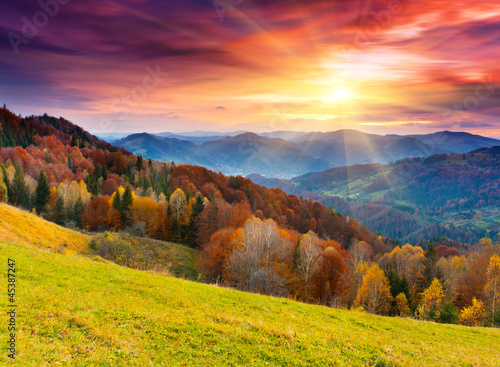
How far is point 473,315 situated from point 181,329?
53373 millimetres

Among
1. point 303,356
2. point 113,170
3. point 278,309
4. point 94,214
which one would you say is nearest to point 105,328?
point 303,356

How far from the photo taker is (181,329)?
A: 517 inches

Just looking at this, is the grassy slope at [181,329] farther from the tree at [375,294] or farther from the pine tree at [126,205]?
the pine tree at [126,205]

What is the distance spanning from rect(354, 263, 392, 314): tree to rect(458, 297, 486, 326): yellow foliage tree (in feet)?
35.7

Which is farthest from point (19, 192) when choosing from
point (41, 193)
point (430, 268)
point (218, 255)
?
point (430, 268)

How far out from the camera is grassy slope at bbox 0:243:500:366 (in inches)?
416

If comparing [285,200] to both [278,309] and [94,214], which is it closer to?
[94,214]

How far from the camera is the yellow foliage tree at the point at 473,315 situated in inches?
1695

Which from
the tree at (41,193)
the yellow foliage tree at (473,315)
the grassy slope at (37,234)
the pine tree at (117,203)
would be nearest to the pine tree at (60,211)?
the tree at (41,193)

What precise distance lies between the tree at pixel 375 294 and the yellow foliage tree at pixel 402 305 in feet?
4.56

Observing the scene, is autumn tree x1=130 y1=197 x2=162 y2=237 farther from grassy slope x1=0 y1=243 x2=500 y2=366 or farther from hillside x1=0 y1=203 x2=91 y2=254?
grassy slope x1=0 y1=243 x2=500 y2=366

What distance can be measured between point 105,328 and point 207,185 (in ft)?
398

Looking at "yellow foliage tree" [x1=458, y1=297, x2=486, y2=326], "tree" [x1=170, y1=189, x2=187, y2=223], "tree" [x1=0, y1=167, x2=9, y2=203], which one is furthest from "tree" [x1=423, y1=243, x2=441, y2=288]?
"tree" [x1=0, y1=167, x2=9, y2=203]

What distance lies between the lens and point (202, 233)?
7581cm
